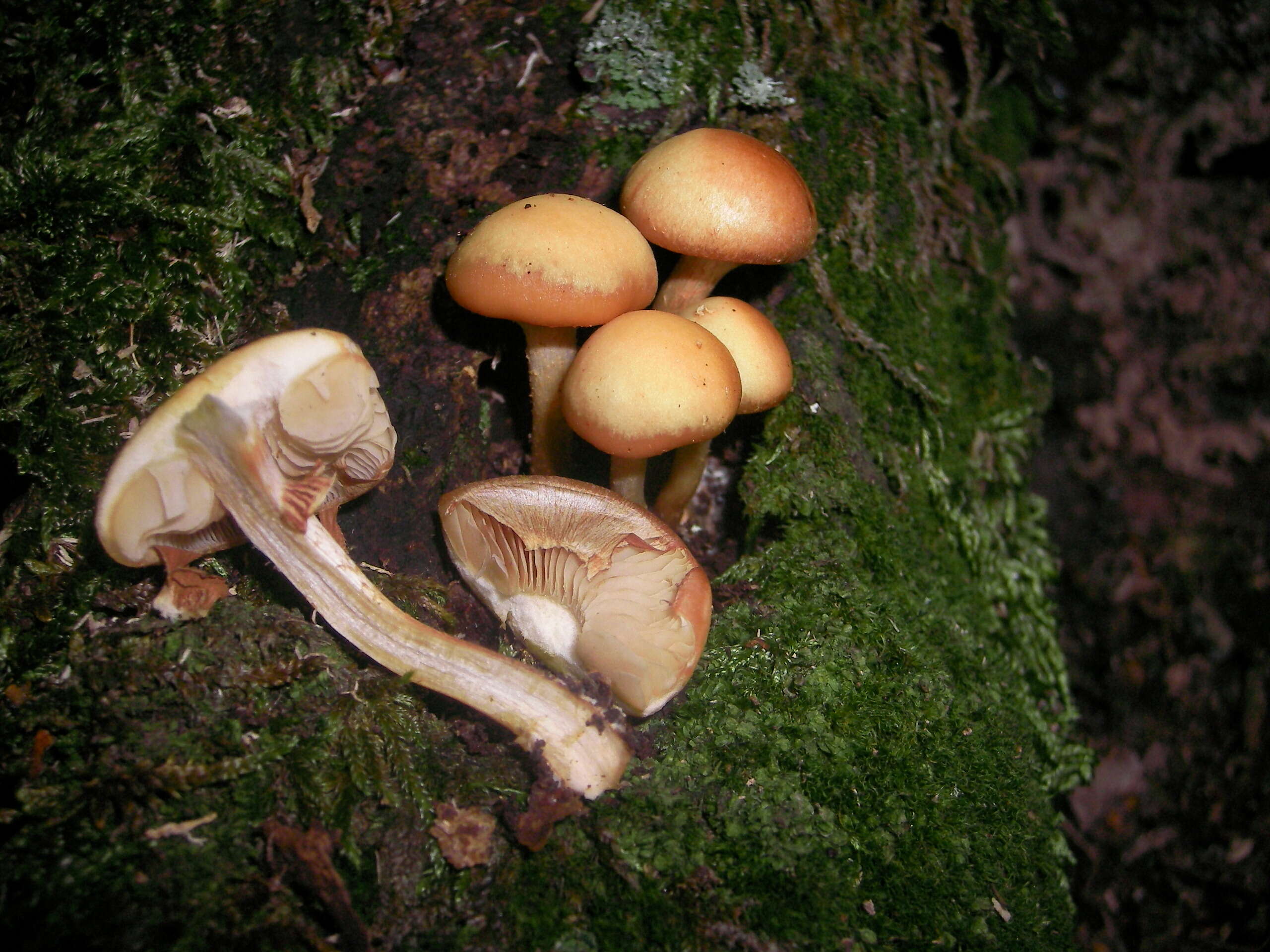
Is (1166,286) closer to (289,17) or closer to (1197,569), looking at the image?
(1197,569)

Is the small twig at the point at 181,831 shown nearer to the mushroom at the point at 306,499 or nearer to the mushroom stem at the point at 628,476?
the mushroom at the point at 306,499

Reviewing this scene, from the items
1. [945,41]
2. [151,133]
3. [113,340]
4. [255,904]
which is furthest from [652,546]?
[945,41]

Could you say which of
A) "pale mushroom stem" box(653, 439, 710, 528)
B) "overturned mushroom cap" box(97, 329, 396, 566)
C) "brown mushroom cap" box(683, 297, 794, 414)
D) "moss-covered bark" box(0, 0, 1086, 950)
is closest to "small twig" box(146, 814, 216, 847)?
"moss-covered bark" box(0, 0, 1086, 950)

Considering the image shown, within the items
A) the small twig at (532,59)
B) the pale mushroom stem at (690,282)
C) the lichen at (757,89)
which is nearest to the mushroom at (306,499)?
the pale mushroom stem at (690,282)

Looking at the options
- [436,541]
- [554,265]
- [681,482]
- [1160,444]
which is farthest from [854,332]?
[1160,444]

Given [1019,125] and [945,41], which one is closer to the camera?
[945,41]

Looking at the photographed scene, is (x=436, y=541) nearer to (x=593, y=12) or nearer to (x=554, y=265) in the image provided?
(x=554, y=265)

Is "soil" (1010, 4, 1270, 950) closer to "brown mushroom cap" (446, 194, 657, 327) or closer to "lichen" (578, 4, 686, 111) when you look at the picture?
"lichen" (578, 4, 686, 111)

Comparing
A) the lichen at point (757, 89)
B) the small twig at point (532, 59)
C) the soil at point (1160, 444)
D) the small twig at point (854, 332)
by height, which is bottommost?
the soil at point (1160, 444)
